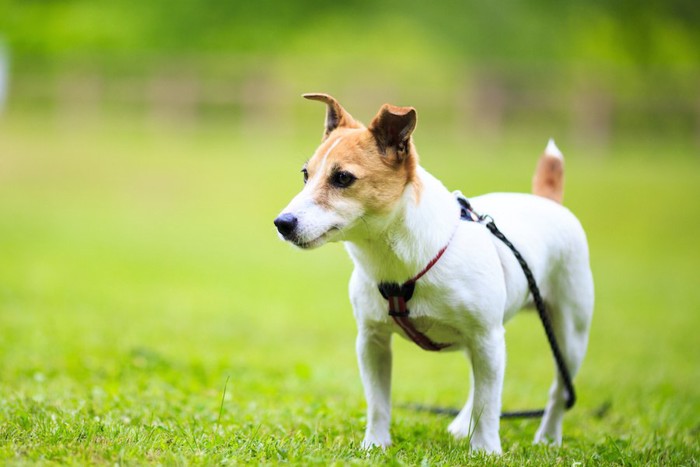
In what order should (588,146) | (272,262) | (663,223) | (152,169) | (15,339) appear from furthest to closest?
(588,146) < (152,169) < (663,223) < (272,262) < (15,339)

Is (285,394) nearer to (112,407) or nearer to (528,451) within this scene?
(112,407)

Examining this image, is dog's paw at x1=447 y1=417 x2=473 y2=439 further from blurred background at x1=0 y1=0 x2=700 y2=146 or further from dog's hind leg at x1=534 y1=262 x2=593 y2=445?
blurred background at x1=0 y1=0 x2=700 y2=146

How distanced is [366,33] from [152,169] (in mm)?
16265

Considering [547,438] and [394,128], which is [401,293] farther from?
[547,438]

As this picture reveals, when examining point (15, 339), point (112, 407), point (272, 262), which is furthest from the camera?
point (272, 262)

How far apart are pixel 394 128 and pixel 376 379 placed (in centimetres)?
145

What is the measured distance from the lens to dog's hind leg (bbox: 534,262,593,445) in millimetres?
5582

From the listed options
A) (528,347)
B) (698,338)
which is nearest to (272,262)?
(528,347)

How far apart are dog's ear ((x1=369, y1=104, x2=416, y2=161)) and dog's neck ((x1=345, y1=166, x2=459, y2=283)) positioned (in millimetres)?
222

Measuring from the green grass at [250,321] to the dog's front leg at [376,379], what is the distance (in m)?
0.16

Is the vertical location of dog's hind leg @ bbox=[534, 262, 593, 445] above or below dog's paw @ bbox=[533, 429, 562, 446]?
above

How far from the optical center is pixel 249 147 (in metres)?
28.2

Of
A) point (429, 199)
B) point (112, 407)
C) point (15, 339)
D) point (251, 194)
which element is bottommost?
point (251, 194)

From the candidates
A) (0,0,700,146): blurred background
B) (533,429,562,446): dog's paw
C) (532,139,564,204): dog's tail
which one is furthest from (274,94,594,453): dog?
(0,0,700,146): blurred background
